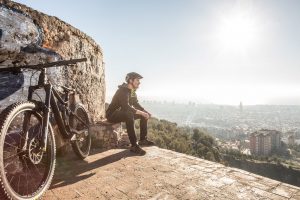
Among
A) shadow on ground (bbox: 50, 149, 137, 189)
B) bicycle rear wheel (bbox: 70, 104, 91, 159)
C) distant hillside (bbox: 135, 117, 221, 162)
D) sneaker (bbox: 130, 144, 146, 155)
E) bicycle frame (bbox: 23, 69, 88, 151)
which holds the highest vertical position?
bicycle frame (bbox: 23, 69, 88, 151)

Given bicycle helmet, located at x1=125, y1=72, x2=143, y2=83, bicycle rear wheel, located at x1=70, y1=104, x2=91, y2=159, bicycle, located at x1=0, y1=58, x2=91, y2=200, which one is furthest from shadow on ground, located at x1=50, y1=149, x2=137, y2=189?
bicycle helmet, located at x1=125, y1=72, x2=143, y2=83

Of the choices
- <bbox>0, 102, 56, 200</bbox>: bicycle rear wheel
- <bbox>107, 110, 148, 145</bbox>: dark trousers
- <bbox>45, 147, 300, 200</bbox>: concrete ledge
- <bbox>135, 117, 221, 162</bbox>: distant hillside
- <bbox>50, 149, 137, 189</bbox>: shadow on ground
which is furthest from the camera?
<bbox>135, 117, 221, 162</bbox>: distant hillside

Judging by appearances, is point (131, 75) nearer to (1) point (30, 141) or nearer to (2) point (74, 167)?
(2) point (74, 167)

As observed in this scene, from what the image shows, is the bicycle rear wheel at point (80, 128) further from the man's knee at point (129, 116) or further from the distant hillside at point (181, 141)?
the distant hillside at point (181, 141)

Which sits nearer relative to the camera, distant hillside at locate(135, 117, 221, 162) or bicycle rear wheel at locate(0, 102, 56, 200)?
bicycle rear wheel at locate(0, 102, 56, 200)

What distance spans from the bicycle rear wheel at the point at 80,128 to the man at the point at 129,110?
846 mm

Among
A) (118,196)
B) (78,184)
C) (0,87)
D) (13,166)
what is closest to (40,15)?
(0,87)

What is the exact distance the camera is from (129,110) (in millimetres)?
4910

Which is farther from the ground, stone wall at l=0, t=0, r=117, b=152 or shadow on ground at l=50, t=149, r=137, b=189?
stone wall at l=0, t=0, r=117, b=152

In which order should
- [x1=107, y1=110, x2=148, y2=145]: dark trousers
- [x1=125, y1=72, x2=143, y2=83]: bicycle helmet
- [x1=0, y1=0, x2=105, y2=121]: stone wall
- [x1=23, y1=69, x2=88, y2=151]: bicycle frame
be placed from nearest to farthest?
[x1=23, y1=69, x2=88, y2=151]: bicycle frame, [x1=0, y1=0, x2=105, y2=121]: stone wall, [x1=107, y1=110, x2=148, y2=145]: dark trousers, [x1=125, y1=72, x2=143, y2=83]: bicycle helmet

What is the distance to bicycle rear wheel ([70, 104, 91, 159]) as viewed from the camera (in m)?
3.90

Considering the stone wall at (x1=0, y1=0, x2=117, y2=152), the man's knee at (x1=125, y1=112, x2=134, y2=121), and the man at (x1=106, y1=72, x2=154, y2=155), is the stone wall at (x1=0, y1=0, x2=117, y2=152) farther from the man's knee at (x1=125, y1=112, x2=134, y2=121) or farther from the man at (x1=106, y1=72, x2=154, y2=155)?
the man's knee at (x1=125, y1=112, x2=134, y2=121)

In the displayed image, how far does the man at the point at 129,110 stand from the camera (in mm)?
4801

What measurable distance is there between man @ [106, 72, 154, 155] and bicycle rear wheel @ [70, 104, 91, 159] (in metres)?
0.85
